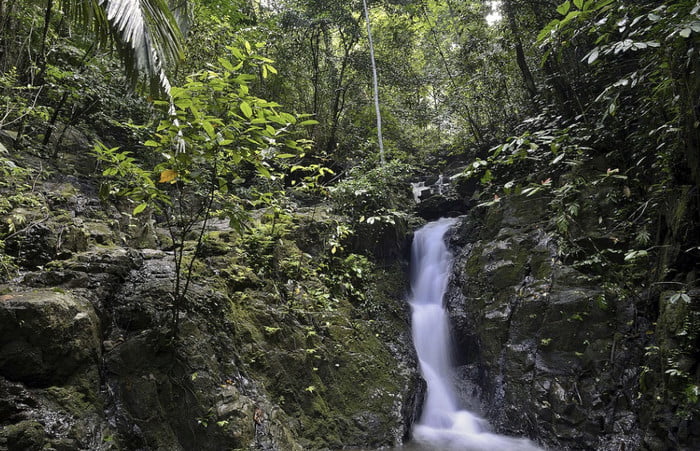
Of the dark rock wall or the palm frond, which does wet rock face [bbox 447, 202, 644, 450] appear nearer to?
the dark rock wall

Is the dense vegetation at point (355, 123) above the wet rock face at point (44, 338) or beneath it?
above

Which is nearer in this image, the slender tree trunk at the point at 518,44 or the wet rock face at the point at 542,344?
the wet rock face at the point at 542,344

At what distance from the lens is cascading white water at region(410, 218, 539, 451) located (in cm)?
578

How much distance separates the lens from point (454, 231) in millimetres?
10656

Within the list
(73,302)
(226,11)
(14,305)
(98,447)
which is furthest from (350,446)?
(226,11)

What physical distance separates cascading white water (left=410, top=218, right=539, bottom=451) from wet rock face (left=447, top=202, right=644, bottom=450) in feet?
1.07

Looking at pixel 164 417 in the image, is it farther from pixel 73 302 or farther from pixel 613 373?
pixel 613 373

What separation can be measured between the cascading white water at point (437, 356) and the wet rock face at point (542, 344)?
327mm

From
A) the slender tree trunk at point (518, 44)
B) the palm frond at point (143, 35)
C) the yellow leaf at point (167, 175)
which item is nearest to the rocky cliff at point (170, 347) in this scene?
the yellow leaf at point (167, 175)

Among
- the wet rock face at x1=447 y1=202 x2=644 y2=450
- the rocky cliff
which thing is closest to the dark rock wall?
the wet rock face at x1=447 y1=202 x2=644 y2=450

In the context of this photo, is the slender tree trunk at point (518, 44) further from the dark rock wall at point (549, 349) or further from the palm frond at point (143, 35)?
the palm frond at point (143, 35)

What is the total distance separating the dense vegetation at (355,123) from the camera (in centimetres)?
328

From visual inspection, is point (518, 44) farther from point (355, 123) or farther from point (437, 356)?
point (437, 356)

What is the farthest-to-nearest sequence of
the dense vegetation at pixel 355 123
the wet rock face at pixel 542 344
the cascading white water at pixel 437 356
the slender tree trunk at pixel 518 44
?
the slender tree trunk at pixel 518 44
the cascading white water at pixel 437 356
the wet rock face at pixel 542 344
the dense vegetation at pixel 355 123
